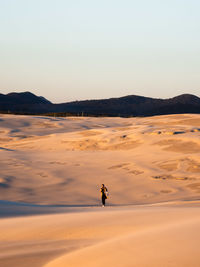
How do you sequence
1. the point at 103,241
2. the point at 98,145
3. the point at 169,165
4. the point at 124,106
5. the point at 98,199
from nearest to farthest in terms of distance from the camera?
the point at 103,241 < the point at 98,199 < the point at 169,165 < the point at 98,145 < the point at 124,106

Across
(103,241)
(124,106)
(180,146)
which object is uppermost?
(124,106)

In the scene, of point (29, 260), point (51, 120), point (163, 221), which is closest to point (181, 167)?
point (163, 221)

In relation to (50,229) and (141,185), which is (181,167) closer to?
(141,185)

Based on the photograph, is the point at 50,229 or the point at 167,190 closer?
the point at 50,229

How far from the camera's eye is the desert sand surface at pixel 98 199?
14.3 ft

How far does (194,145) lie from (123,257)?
55.3 ft

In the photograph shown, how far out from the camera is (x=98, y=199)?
42.7 feet

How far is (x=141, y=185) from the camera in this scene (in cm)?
1476

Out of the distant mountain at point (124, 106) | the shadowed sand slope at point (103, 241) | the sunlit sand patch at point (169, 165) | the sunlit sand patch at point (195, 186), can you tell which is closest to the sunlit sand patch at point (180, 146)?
the sunlit sand patch at point (169, 165)

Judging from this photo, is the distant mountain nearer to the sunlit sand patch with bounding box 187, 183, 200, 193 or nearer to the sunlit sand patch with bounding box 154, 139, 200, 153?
the sunlit sand patch with bounding box 154, 139, 200, 153

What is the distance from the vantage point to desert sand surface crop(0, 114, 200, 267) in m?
4.35

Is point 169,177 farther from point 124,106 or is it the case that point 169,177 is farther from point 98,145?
point 124,106

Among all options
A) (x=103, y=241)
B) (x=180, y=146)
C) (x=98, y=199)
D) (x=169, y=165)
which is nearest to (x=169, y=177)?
(x=169, y=165)

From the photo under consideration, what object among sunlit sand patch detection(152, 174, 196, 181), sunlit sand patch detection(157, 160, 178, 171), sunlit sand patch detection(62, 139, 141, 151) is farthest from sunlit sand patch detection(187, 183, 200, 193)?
sunlit sand patch detection(62, 139, 141, 151)
